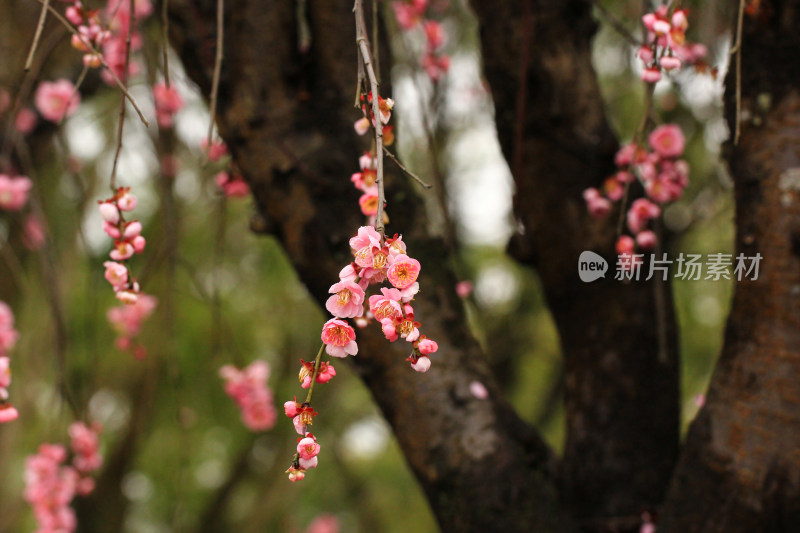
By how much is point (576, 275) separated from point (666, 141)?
13.2 inches

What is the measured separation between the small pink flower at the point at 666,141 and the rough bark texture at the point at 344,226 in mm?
513

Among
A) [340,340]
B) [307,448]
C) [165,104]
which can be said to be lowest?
[307,448]

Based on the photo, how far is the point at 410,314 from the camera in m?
0.66

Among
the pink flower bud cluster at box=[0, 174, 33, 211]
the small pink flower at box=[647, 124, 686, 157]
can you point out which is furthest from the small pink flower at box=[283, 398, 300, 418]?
the pink flower bud cluster at box=[0, 174, 33, 211]

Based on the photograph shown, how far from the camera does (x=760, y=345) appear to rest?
116 cm

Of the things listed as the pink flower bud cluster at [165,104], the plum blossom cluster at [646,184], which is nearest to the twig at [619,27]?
the plum blossom cluster at [646,184]

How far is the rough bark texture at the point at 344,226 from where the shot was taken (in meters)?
1.25

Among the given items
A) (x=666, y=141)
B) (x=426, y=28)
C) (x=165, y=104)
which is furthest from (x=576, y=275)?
(x=165, y=104)

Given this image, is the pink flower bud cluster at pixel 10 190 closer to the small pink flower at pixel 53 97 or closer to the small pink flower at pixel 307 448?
the small pink flower at pixel 53 97

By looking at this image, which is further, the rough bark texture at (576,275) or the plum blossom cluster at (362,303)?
the rough bark texture at (576,275)

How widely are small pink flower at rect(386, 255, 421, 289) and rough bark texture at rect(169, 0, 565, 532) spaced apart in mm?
609

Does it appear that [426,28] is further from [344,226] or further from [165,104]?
[344,226]

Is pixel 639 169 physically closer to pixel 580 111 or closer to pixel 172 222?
pixel 580 111

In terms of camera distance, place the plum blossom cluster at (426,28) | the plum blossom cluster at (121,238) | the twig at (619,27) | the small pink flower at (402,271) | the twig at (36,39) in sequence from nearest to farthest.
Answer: the small pink flower at (402,271) → the twig at (36,39) → the plum blossom cluster at (121,238) → the twig at (619,27) → the plum blossom cluster at (426,28)
